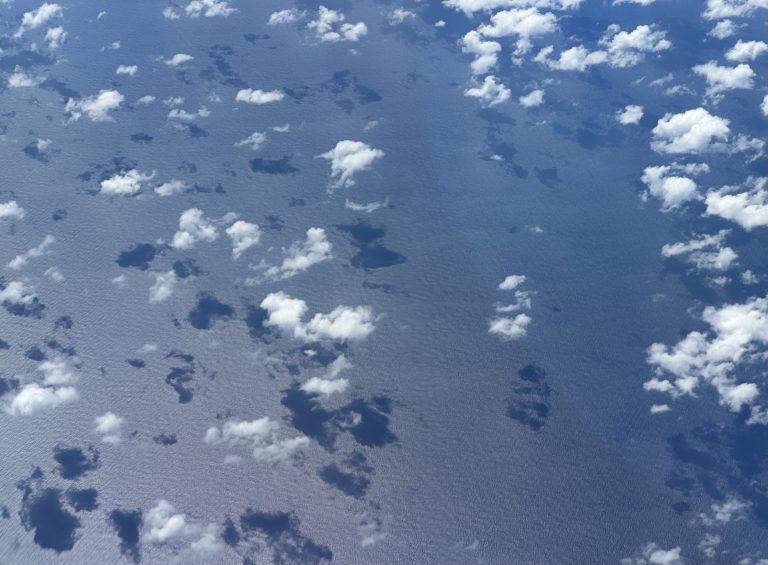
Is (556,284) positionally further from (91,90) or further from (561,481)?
(91,90)

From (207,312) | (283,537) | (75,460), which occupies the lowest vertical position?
(283,537)

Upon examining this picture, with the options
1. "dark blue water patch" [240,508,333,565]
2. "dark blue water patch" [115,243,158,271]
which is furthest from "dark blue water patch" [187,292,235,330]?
"dark blue water patch" [240,508,333,565]

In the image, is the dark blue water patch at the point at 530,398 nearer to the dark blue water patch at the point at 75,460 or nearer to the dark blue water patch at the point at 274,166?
the dark blue water patch at the point at 75,460

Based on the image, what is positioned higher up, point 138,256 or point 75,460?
point 138,256

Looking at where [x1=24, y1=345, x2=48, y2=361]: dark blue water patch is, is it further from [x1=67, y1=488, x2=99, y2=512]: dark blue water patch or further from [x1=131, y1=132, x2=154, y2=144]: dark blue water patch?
[x1=131, y1=132, x2=154, y2=144]: dark blue water patch

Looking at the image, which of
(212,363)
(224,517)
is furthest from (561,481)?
(212,363)

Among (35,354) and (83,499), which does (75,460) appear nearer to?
(83,499)

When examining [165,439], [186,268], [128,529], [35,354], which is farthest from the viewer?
[186,268]

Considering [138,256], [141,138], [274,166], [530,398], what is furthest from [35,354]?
[530,398]

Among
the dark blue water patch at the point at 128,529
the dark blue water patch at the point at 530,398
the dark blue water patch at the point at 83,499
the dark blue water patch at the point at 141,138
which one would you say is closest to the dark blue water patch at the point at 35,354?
the dark blue water patch at the point at 83,499
